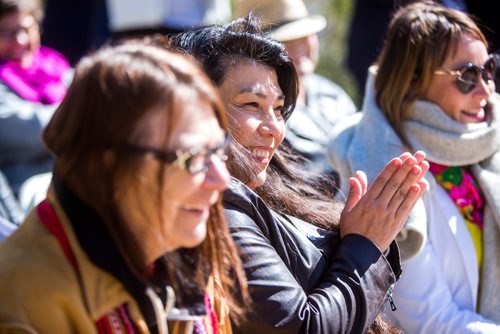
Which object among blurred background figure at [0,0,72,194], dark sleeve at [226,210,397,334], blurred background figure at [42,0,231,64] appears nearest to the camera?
dark sleeve at [226,210,397,334]

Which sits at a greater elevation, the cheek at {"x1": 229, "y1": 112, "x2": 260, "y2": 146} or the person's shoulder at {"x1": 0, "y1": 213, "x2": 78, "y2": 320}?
the person's shoulder at {"x1": 0, "y1": 213, "x2": 78, "y2": 320}

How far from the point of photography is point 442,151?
9.70ft

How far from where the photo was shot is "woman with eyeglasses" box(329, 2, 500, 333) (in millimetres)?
2832

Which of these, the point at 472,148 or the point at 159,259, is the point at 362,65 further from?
the point at 159,259

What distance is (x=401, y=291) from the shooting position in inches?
112

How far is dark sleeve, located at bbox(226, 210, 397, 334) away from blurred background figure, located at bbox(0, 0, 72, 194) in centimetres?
238

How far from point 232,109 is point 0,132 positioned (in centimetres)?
217

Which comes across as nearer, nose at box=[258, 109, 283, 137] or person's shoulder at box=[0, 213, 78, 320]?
person's shoulder at box=[0, 213, 78, 320]

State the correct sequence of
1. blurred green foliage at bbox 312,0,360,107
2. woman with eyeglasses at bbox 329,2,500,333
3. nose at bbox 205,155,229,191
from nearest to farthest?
nose at bbox 205,155,229,191, woman with eyeglasses at bbox 329,2,500,333, blurred green foliage at bbox 312,0,360,107

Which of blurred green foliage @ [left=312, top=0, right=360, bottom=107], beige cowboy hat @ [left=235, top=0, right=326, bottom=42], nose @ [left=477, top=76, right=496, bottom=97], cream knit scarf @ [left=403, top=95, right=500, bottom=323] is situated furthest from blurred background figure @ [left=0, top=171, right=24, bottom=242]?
blurred green foliage @ [left=312, top=0, right=360, bottom=107]

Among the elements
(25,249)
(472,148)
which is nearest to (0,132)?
(472,148)

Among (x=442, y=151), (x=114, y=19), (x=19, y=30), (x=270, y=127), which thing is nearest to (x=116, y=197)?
(x=270, y=127)

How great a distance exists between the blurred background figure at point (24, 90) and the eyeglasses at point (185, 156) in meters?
2.72

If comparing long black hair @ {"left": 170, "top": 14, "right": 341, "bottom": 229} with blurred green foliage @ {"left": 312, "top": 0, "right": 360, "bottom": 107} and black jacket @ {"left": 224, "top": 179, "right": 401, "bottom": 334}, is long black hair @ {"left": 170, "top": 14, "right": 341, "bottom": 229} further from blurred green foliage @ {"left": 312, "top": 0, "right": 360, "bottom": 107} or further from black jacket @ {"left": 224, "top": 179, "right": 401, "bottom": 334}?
blurred green foliage @ {"left": 312, "top": 0, "right": 360, "bottom": 107}
